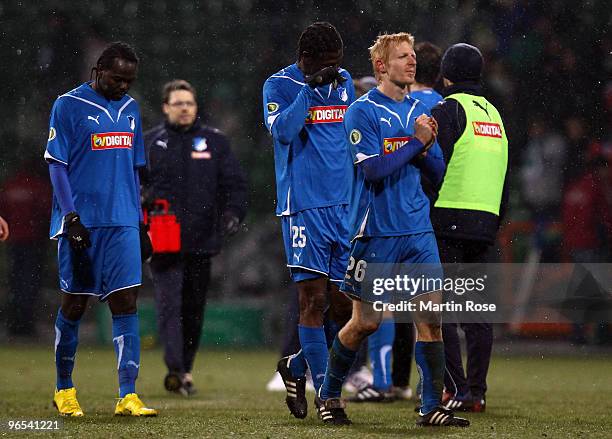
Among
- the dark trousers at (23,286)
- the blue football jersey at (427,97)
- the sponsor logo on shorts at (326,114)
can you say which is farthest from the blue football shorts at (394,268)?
the dark trousers at (23,286)

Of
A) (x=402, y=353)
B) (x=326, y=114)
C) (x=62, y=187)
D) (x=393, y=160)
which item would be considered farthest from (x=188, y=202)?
(x=393, y=160)

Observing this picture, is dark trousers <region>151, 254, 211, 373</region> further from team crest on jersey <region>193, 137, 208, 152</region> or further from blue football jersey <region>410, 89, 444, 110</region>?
blue football jersey <region>410, 89, 444, 110</region>

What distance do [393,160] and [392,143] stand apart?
8.1 inches

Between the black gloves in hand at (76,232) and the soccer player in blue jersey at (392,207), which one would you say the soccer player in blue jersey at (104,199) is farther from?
the soccer player in blue jersey at (392,207)

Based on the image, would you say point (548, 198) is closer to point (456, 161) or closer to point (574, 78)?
point (574, 78)

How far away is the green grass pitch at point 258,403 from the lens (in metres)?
6.05

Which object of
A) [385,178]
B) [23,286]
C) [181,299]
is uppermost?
[385,178]

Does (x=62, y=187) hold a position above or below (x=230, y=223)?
above

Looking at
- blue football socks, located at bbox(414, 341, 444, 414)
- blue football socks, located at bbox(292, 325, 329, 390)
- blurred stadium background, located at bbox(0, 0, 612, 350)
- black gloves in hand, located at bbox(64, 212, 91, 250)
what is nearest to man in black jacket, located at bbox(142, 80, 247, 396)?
black gloves in hand, located at bbox(64, 212, 91, 250)

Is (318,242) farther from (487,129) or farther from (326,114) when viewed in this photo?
(487,129)

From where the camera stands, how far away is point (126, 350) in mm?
6727

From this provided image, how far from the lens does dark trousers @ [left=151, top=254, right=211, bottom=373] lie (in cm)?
915

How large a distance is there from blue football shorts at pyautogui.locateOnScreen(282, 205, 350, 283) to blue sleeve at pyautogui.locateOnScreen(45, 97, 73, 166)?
1.24m

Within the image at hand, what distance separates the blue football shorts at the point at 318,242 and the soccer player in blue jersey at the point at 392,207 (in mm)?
269
